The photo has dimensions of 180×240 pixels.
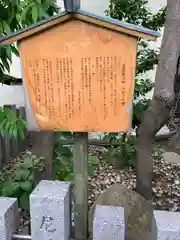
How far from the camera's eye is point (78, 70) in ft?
4.87

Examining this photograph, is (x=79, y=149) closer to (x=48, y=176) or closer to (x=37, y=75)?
(x=37, y=75)

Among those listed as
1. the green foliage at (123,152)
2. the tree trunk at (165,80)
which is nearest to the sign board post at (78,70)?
the tree trunk at (165,80)

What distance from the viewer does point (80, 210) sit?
5.92 feet

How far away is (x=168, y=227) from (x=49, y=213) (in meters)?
0.66

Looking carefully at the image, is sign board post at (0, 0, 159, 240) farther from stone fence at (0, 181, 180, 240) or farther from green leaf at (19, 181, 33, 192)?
green leaf at (19, 181, 33, 192)

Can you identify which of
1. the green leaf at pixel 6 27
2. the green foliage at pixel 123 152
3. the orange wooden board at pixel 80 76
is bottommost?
the green foliage at pixel 123 152

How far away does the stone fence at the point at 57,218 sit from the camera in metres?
1.40

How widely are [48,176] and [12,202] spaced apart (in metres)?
1.14

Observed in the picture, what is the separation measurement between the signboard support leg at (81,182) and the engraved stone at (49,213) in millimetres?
205

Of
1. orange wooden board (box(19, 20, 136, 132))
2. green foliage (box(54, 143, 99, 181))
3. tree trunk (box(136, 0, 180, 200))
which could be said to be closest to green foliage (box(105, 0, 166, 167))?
tree trunk (box(136, 0, 180, 200))

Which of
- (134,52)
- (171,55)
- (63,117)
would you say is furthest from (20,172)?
(171,55)

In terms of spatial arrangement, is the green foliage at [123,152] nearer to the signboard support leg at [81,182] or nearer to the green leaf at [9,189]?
the green leaf at [9,189]

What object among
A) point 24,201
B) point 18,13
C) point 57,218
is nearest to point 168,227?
point 57,218

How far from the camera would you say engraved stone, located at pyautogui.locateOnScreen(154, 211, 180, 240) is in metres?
1.29
